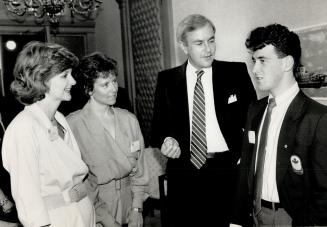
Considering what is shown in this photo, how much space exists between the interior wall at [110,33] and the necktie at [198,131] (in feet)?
15.2

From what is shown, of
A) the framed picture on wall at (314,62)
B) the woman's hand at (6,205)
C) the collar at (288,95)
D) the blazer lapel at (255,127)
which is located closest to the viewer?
the collar at (288,95)

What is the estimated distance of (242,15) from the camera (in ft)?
12.4

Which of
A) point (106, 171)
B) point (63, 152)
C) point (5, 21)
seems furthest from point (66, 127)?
point (5, 21)

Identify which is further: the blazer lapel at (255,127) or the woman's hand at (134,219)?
the woman's hand at (134,219)

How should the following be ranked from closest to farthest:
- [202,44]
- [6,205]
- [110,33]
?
[202,44]
[6,205]
[110,33]

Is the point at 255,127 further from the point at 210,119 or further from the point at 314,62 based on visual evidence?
the point at 314,62

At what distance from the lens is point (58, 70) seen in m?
1.94

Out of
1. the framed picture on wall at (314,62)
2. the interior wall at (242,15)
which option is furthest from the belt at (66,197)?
the interior wall at (242,15)

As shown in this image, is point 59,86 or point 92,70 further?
point 92,70

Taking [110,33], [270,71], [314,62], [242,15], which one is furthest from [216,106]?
[110,33]

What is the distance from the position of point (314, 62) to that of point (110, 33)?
4906mm

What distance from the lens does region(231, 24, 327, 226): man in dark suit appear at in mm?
1625

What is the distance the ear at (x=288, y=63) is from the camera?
1.83 meters

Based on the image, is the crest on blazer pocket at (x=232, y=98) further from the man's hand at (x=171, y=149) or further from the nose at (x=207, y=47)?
the man's hand at (x=171, y=149)
